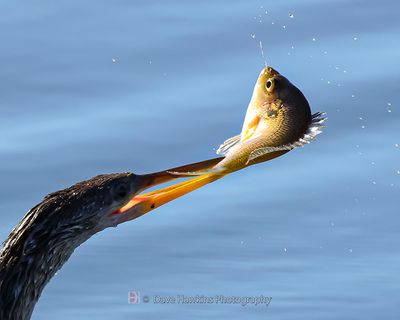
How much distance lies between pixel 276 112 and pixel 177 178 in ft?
2.14

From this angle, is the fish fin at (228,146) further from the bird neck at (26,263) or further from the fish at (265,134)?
the bird neck at (26,263)

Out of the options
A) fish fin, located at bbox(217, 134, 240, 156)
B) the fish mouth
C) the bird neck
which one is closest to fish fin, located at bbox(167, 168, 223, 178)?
the fish mouth

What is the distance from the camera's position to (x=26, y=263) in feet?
34.9

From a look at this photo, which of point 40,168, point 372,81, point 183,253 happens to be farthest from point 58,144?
point 372,81

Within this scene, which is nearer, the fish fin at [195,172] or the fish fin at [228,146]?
the fish fin at [195,172]

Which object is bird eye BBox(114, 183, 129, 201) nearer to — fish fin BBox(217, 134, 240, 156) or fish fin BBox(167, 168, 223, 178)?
fish fin BBox(167, 168, 223, 178)

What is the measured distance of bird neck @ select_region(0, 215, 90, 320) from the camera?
10.6 meters

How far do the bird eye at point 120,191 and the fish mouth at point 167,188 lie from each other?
97 mm

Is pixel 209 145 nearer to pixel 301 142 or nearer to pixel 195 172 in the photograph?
pixel 195 172

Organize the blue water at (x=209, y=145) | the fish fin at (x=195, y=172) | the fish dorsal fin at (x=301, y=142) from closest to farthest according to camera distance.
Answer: the fish dorsal fin at (x=301, y=142) < the fish fin at (x=195, y=172) < the blue water at (x=209, y=145)

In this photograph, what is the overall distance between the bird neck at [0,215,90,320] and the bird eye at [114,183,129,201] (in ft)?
1.03

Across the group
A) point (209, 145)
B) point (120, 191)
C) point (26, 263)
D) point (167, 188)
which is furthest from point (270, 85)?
point (209, 145)

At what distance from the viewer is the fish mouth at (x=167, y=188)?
11.0m

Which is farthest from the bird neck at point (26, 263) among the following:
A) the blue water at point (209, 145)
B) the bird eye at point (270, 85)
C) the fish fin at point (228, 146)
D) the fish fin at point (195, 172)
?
the blue water at point (209, 145)
